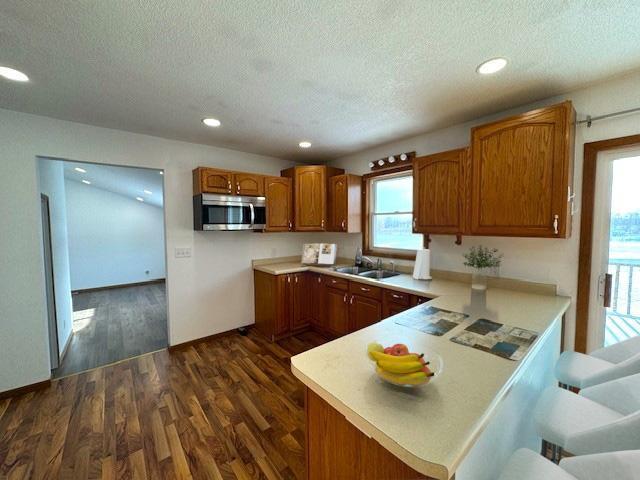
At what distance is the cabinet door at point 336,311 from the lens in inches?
115

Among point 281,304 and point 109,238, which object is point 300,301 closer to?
point 281,304

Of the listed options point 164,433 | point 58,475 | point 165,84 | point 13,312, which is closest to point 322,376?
point 164,433

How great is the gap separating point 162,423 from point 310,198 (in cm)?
272

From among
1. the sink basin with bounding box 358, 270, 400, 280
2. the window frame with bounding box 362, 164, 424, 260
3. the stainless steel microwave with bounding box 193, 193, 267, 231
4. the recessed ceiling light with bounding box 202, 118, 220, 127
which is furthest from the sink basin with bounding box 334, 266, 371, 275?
the recessed ceiling light with bounding box 202, 118, 220, 127

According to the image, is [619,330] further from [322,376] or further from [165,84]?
[165,84]

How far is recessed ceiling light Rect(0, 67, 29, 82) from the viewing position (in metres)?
1.57

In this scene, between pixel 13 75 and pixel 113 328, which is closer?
pixel 13 75

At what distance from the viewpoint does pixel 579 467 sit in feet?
2.50

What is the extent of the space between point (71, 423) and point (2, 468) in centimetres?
36

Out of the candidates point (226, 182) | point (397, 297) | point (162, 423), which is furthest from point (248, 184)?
point (162, 423)

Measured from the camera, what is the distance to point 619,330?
181 cm

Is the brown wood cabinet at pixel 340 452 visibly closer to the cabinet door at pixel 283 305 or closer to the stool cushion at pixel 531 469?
the stool cushion at pixel 531 469

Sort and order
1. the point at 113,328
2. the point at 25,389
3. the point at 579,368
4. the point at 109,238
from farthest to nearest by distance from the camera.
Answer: the point at 109,238, the point at 113,328, the point at 25,389, the point at 579,368

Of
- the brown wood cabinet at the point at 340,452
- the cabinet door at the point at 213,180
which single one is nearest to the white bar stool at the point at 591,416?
the brown wood cabinet at the point at 340,452
